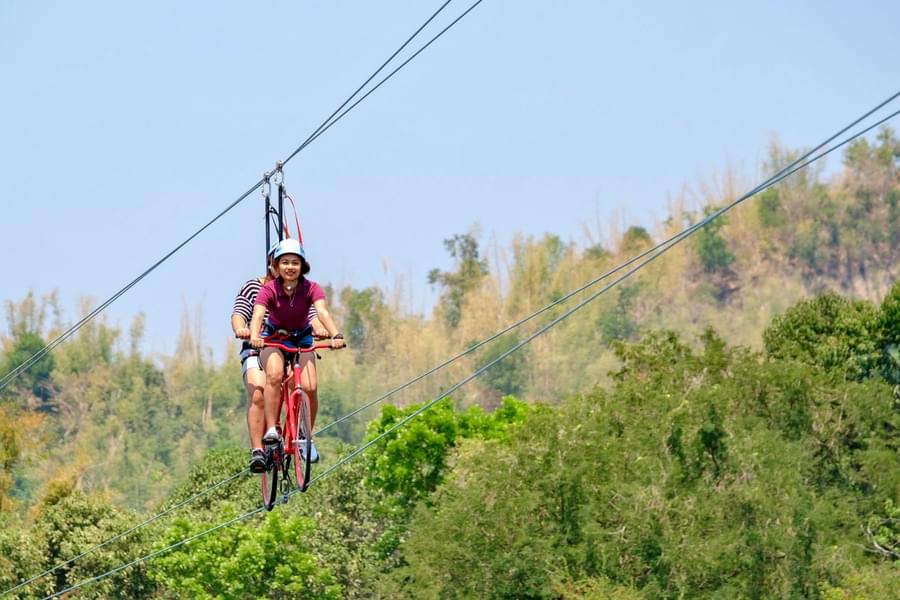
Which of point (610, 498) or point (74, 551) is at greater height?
point (74, 551)

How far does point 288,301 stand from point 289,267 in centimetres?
44

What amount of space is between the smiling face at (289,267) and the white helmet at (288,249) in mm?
41

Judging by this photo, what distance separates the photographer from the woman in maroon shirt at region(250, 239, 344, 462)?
744 inches

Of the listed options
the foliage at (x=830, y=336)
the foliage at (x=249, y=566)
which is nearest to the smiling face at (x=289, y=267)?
the foliage at (x=249, y=566)

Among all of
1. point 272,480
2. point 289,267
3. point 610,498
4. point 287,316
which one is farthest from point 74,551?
point 289,267

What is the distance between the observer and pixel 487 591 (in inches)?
2066

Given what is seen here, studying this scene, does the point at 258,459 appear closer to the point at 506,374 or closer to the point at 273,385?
the point at 273,385

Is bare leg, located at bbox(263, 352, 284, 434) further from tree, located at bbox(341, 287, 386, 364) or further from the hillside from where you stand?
tree, located at bbox(341, 287, 386, 364)

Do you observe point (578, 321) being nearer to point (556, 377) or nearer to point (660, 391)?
point (556, 377)

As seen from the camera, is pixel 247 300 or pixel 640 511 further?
pixel 640 511

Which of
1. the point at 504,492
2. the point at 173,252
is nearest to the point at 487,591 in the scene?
the point at 504,492

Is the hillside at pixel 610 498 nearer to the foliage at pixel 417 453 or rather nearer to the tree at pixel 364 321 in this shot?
the foliage at pixel 417 453

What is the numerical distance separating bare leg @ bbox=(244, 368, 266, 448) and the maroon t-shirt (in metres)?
0.55

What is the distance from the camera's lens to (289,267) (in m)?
18.8
